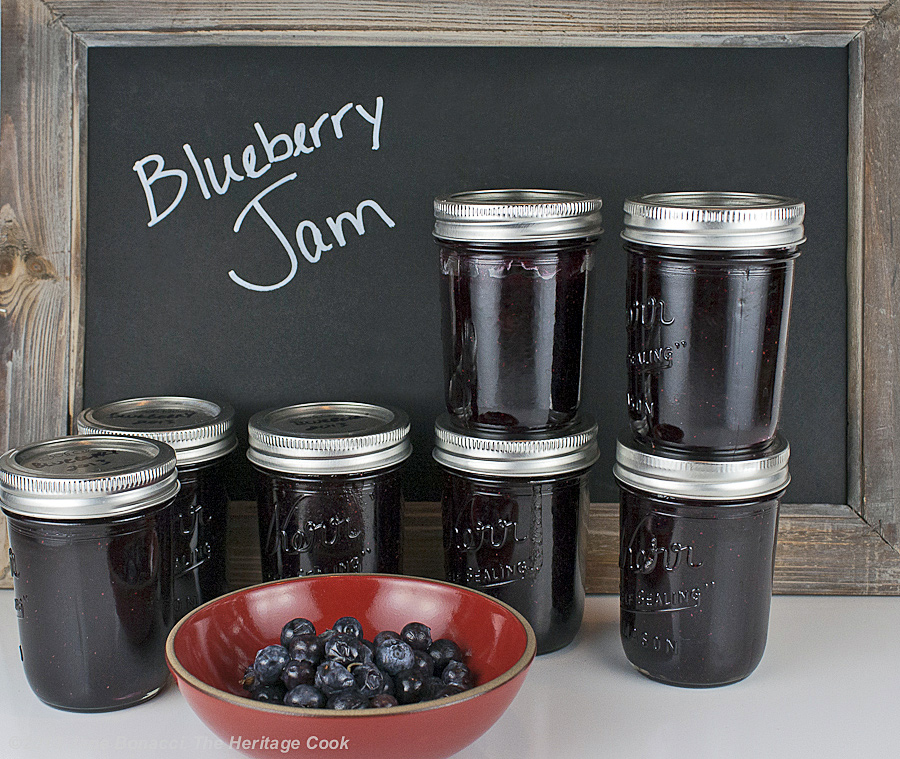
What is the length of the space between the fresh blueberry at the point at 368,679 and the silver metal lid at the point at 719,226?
1.66 ft

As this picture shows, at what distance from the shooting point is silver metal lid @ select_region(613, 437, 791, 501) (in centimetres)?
99

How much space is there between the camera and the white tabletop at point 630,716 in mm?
931

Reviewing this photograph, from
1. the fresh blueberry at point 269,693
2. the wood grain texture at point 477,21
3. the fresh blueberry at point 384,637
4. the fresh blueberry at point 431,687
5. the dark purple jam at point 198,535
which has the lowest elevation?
the fresh blueberry at point 269,693

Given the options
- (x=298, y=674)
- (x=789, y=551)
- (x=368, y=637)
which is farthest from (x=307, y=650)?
(x=789, y=551)

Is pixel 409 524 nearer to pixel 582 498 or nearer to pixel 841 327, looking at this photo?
pixel 582 498

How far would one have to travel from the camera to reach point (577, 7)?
1.23 metres

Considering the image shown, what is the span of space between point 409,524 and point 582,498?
282 millimetres

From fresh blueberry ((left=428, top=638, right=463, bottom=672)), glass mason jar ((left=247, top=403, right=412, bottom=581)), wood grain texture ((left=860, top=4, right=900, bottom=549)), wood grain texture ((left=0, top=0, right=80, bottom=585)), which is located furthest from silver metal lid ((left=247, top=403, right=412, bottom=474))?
wood grain texture ((left=860, top=4, right=900, bottom=549))

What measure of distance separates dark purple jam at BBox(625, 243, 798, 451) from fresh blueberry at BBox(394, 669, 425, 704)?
0.36 metres

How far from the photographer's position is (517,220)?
3.37 ft

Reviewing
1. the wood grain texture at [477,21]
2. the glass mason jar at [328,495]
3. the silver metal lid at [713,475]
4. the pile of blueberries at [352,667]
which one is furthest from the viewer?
the wood grain texture at [477,21]

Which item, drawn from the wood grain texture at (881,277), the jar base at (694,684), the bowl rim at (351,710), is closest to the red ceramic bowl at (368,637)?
the bowl rim at (351,710)

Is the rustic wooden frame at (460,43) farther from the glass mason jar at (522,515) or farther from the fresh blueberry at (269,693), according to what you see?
the fresh blueberry at (269,693)

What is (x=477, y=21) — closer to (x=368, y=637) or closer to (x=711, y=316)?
(x=711, y=316)
